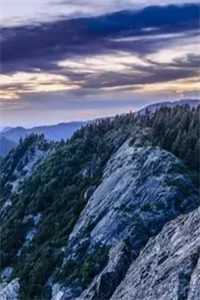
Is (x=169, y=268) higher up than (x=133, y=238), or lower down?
higher up

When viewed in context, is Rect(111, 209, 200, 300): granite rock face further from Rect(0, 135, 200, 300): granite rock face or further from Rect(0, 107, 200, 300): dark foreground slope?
Rect(0, 107, 200, 300): dark foreground slope

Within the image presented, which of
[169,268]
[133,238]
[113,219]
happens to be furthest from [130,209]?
[169,268]

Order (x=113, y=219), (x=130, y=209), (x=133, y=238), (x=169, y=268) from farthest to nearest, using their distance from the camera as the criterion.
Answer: (x=130, y=209) → (x=113, y=219) → (x=133, y=238) → (x=169, y=268)

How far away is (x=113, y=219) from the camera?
8712 centimetres

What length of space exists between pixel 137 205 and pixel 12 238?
138 ft

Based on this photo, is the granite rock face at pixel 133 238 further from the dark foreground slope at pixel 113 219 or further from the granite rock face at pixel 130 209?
the dark foreground slope at pixel 113 219

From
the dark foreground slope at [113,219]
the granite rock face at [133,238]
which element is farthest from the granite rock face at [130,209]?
the dark foreground slope at [113,219]

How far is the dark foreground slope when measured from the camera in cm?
6103

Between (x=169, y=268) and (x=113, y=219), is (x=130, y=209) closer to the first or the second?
(x=113, y=219)

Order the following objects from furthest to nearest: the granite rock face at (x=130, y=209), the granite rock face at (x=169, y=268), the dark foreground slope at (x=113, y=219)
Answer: the granite rock face at (x=130, y=209), the dark foreground slope at (x=113, y=219), the granite rock face at (x=169, y=268)

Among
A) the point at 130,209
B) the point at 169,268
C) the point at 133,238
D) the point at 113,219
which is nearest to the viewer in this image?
the point at 169,268

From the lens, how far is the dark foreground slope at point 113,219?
200 feet

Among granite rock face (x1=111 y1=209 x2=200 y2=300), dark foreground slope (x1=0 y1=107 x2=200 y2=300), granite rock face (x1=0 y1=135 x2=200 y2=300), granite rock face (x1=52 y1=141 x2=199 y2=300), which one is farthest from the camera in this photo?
granite rock face (x1=52 y1=141 x2=199 y2=300)

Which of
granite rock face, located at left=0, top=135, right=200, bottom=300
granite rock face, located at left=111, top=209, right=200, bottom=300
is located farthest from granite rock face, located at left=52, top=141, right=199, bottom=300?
granite rock face, located at left=111, top=209, right=200, bottom=300
